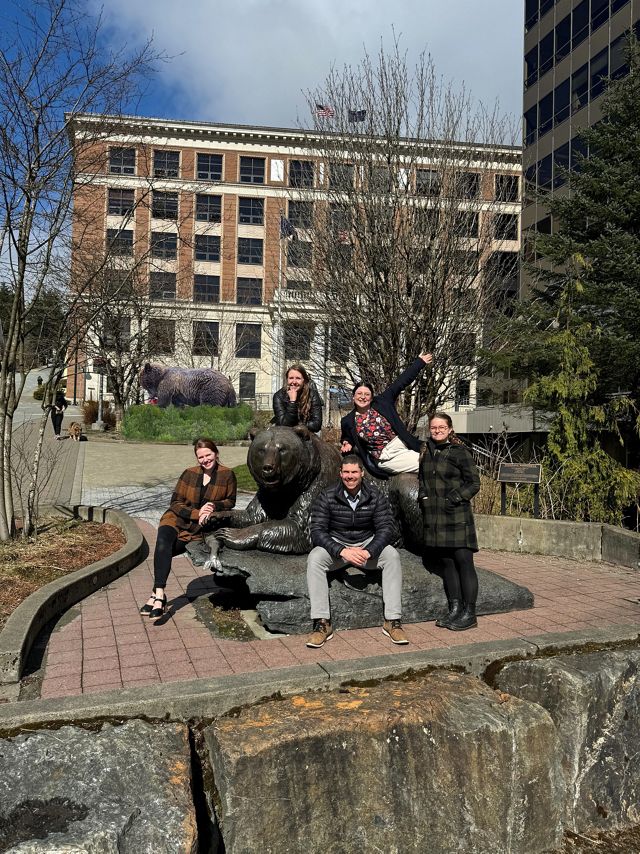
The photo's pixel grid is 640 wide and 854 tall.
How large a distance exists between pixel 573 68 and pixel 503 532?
28.2m

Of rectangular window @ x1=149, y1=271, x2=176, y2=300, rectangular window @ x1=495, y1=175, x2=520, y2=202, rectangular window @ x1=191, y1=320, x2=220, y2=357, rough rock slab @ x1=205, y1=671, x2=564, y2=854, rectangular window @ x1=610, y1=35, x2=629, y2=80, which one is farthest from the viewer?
rectangular window @ x1=191, y1=320, x2=220, y2=357

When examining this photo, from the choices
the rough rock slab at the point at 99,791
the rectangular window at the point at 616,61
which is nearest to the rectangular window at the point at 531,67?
the rectangular window at the point at 616,61

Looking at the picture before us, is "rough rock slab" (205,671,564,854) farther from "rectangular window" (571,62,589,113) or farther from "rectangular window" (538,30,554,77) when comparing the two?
"rectangular window" (538,30,554,77)

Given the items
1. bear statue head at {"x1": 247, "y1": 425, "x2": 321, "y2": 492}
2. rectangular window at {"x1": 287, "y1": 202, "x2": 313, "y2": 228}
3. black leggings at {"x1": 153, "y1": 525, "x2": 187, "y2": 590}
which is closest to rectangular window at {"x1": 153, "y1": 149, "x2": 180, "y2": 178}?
bear statue head at {"x1": 247, "y1": 425, "x2": 321, "y2": 492}

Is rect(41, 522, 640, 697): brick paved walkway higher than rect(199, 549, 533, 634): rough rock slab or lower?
lower

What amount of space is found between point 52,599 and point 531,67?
117 feet

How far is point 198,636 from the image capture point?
14.7ft

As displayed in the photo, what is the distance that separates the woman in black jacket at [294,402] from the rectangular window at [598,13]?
95.7 ft

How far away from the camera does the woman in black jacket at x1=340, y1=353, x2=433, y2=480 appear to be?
198 inches

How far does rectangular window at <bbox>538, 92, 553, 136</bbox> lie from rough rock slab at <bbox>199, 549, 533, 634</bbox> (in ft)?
99.8

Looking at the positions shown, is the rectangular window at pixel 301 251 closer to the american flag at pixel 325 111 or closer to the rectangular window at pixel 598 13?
the american flag at pixel 325 111

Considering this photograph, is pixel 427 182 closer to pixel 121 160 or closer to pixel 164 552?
pixel 121 160

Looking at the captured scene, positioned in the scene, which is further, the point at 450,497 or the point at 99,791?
the point at 450,497

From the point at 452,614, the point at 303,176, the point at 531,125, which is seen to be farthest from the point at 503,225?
the point at 531,125
